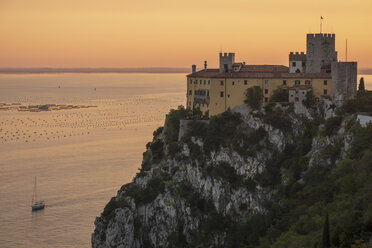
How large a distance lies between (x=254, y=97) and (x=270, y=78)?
2.90 m

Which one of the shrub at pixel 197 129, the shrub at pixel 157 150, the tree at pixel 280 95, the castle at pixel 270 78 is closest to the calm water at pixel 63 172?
the shrub at pixel 157 150

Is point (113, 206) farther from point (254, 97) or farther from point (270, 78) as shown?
point (270, 78)

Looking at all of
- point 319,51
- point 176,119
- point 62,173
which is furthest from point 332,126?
point 62,173

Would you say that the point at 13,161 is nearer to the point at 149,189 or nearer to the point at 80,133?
the point at 80,133

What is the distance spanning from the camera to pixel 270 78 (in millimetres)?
69562

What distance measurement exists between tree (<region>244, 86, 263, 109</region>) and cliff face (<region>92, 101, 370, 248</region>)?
2.48 ft

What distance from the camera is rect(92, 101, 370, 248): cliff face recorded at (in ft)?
212

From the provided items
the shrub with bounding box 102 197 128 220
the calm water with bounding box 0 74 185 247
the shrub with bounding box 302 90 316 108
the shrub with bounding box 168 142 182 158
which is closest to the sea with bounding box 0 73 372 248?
the calm water with bounding box 0 74 185 247

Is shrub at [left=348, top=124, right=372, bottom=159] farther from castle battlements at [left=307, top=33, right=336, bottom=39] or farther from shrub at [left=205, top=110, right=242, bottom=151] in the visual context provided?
castle battlements at [left=307, top=33, right=336, bottom=39]

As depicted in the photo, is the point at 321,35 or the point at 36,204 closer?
the point at 321,35

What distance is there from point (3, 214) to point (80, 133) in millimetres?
74170

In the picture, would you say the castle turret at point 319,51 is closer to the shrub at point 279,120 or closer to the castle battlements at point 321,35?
the castle battlements at point 321,35

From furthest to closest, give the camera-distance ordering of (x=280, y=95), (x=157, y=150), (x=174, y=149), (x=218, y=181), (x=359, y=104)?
(x=157, y=150)
(x=174, y=149)
(x=280, y=95)
(x=218, y=181)
(x=359, y=104)

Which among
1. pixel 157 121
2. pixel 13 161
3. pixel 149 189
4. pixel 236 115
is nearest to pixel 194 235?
pixel 149 189
